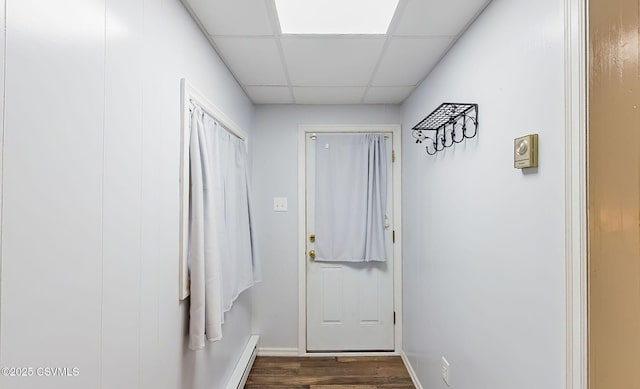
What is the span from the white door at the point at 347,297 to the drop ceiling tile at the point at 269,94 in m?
0.40

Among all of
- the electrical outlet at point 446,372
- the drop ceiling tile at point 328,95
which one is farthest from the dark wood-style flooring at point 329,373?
the drop ceiling tile at point 328,95

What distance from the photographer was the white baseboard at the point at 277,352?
9.57 ft

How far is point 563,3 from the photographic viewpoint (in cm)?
95

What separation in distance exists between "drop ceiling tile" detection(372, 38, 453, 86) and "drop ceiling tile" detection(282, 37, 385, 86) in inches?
3.0

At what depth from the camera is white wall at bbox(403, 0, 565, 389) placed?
1.01 meters

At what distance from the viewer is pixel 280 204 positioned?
2.93 metres

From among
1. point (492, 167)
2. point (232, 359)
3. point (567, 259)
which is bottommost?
point (232, 359)

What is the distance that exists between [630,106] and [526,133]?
0.36 m

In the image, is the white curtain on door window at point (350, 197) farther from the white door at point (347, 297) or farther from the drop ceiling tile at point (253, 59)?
the drop ceiling tile at point (253, 59)

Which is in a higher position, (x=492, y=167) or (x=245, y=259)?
(x=492, y=167)

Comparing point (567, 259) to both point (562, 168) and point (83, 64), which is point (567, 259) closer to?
point (562, 168)

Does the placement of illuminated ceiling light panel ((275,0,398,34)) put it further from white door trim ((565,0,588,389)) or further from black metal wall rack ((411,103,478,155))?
white door trim ((565,0,588,389))

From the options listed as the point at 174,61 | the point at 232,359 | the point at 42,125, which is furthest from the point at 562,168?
the point at 232,359

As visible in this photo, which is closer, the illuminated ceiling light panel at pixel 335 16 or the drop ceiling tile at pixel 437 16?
the drop ceiling tile at pixel 437 16
